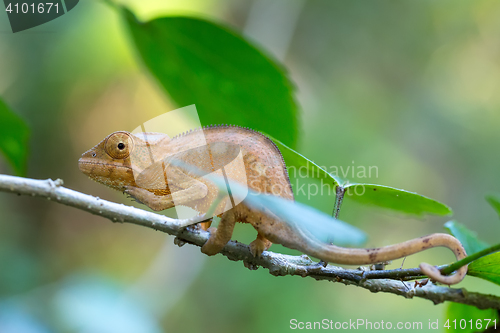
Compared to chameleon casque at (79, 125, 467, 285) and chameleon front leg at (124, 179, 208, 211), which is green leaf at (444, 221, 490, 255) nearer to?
chameleon casque at (79, 125, 467, 285)

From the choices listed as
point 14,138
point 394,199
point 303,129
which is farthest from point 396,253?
point 303,129

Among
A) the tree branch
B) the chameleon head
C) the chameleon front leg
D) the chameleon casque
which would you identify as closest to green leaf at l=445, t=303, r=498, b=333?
the tree branch

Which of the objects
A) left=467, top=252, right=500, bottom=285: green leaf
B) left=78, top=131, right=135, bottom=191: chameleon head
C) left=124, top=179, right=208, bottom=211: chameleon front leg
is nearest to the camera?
left=467, top=252, right=500, bottom=285: green leaf

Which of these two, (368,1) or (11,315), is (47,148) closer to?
(11,315)

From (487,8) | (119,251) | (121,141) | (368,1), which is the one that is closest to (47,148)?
(119,251)

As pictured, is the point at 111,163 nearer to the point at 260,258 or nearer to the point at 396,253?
the point at 260,258
